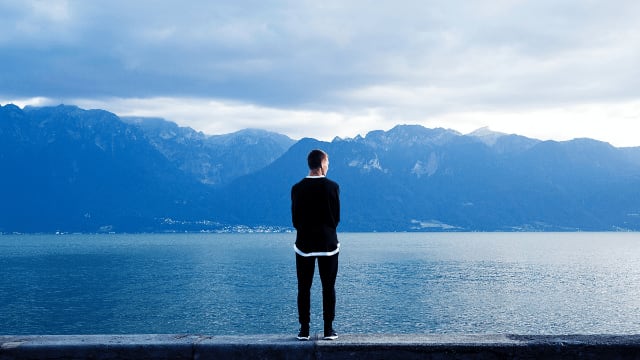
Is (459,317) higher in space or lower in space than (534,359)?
lower

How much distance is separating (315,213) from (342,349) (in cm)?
195

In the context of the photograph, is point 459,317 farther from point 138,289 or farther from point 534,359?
point 534,359

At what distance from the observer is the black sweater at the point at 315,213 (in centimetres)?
812

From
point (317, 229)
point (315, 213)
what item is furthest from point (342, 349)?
point (315, 213)

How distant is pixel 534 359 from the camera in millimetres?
6965

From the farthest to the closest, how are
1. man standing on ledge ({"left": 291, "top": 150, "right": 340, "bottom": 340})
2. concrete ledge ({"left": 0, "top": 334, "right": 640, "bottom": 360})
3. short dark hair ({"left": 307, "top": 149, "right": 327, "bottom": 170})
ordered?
short dark hair ({"left": 307, "top": 149, "right": 327, "bottom": 170}) → man standing on ledge ({"left": 291, "top": 150, "right": 340, "bottom": 340}) → concrete ledge ({"left": 0, "top": 334, "right": 640, "bottom": 360})

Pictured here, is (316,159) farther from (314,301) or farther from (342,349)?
(314,301)

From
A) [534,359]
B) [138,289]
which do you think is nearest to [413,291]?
[138,289]

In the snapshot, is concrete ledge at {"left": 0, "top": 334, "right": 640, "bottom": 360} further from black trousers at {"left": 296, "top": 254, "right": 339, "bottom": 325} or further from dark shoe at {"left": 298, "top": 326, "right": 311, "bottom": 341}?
black trousers at {"left": 296, "top": 254, "right": 339, "bottom": 325}

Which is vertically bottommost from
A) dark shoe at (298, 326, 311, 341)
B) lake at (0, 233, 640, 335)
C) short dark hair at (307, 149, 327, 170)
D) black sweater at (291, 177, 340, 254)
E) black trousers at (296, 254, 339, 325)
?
lake at (0, 233, 640, 335)

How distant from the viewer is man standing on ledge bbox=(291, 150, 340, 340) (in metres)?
8.10

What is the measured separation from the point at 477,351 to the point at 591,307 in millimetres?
69260

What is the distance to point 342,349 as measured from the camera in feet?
22.7

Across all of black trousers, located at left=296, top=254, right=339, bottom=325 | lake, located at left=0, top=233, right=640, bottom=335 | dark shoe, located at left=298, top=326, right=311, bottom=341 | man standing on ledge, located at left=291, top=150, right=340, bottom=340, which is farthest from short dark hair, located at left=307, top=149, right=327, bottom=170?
lake, located at left=0, top=233, right=640, bottom=335
